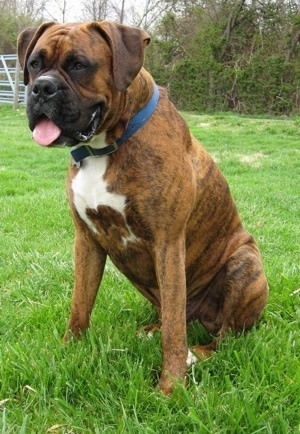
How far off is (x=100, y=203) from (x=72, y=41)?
71cm

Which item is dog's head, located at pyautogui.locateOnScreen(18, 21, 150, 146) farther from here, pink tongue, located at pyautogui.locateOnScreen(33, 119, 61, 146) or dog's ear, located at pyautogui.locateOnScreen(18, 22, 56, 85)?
dog's ear, located at pyautogui.locateOnScreen(18, 22, 56, 85)

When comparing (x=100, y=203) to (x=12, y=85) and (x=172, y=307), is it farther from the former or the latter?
(x=12, y=85)

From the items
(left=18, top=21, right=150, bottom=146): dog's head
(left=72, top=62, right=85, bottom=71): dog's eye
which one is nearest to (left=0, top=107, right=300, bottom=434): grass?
(left=18, top=21, right=150, bottom=146): dog's head

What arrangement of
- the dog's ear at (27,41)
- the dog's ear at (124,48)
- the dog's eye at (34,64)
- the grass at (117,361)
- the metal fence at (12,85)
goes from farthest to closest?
1. the metal fence at (12,85)
2. the dog's ear at (27,41)
3. the dog's eye at (34,64)
4. the dog's ear at (124,48)
5. the grass at (117,361)

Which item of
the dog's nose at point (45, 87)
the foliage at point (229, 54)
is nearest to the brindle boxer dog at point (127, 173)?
the dog's nose at point (45, 87)

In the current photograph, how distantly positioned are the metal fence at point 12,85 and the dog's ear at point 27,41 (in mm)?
16479

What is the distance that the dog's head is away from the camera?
2.26m

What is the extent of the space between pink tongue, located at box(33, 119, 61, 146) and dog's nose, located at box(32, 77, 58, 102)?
0.13 m

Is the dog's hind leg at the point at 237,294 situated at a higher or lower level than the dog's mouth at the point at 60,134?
lower

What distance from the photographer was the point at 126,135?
2.46 metres

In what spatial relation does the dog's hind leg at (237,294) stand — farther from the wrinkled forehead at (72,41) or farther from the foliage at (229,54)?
the foliage at (229,54)

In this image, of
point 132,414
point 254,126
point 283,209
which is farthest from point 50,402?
point 254,126

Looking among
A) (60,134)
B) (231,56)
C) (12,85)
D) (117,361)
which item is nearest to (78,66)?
(60,134)

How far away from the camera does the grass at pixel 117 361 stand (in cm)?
216
